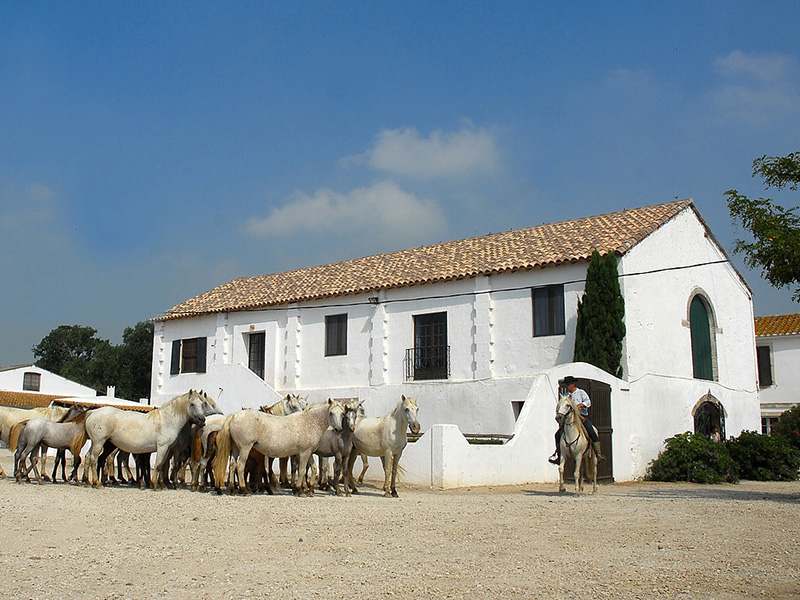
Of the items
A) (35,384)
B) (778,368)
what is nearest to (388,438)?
(778,368)

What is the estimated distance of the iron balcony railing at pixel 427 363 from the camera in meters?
24.4

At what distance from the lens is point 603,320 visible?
20750 mm

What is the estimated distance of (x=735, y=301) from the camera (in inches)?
1078

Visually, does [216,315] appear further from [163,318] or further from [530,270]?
[530,270]

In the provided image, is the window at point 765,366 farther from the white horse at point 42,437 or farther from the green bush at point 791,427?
the white horse at point 42,437

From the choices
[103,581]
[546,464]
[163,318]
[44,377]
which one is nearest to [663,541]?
[103,581]

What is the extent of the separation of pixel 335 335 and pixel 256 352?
13.8 ft

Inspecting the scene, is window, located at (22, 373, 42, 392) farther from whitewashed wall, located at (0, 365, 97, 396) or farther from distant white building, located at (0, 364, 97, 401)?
whitewashed wall, located at (0, 365, 97, 396)

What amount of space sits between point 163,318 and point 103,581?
2734 cm

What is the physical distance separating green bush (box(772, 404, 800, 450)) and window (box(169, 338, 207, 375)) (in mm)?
21700

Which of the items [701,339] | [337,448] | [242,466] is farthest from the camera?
[701,339]

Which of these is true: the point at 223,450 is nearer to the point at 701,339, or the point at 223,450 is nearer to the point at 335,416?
the point at 335,416

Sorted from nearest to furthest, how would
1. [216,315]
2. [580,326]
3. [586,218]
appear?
1. [580,326]
2. [586,218]
3. [216,315]

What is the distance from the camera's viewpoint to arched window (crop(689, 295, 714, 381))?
24516mm
